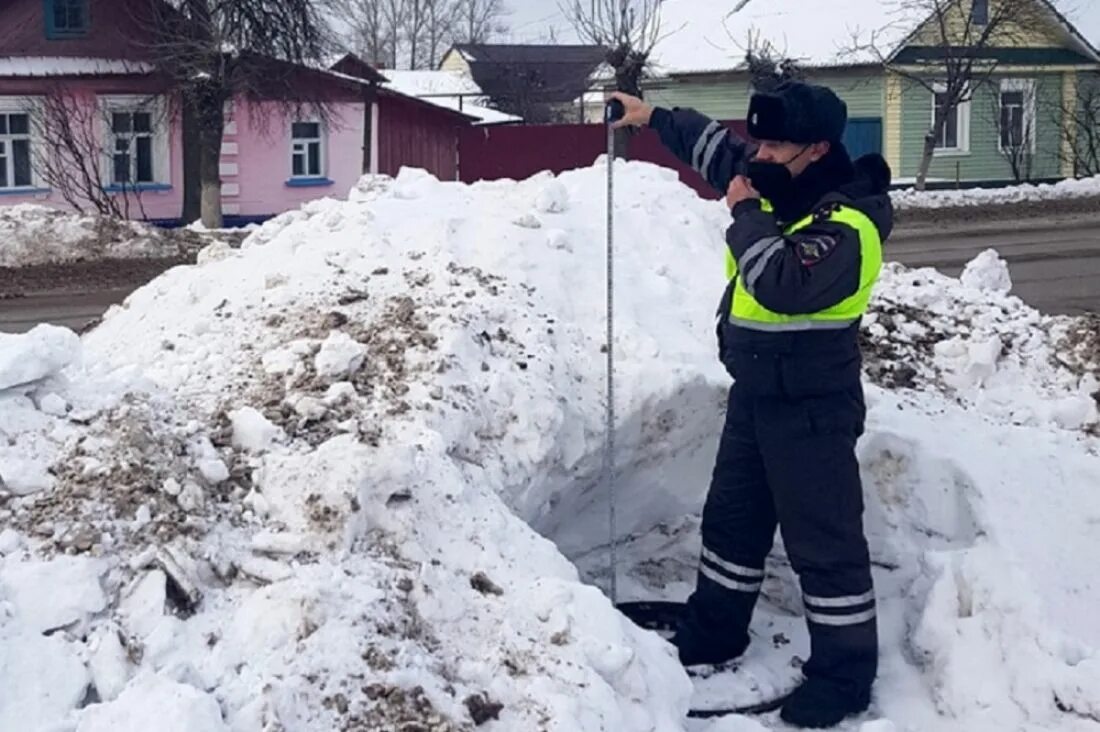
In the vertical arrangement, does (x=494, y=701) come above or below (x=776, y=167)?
below

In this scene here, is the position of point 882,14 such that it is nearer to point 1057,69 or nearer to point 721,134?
point 1057,69

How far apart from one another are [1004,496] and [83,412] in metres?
3.07

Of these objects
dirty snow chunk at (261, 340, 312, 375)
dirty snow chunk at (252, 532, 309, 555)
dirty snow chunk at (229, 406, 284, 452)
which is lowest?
dirty snow chunk at (252, 532, 309, 555)

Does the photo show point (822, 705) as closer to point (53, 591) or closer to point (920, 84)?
point (53, 591)

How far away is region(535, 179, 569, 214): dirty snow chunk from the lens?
5684 mm

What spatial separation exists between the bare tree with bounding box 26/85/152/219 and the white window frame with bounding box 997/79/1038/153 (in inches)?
755

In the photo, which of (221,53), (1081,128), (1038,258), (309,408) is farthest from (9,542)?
(1081,128)

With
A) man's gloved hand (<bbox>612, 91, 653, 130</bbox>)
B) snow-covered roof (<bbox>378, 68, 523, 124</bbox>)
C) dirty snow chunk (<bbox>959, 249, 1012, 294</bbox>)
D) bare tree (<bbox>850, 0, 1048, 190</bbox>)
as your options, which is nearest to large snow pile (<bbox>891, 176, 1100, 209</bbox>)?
bare tree (<bbox>850, 0, 1048, 190</bbox>)

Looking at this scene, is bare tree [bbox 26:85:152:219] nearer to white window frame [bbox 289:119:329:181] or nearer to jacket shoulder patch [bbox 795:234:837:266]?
white window frame [bbox 289:119:329:181]

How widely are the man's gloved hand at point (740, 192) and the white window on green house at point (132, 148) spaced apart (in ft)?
67.5

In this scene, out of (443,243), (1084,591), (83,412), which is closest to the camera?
(83,412)

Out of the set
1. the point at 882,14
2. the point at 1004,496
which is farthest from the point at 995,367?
the point at 882,14

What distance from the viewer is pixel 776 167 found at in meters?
4.10

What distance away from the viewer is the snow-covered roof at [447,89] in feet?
112
